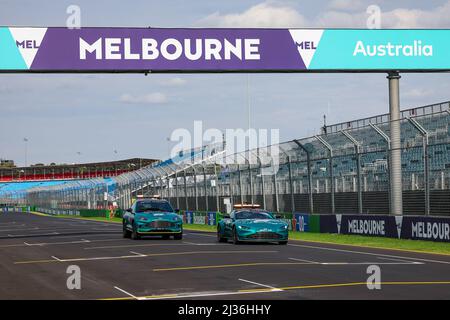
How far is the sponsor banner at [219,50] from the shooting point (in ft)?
102

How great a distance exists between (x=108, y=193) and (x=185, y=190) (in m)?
25.3

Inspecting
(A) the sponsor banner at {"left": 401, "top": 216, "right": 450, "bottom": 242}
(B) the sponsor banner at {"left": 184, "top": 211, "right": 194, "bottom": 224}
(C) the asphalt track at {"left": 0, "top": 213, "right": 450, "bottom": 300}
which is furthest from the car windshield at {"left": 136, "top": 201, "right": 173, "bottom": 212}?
(B) the sponsor banner at {"left": 184, "top": 211, "right": 194, "bottom": 224}

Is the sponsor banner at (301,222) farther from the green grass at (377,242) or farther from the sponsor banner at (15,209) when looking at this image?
the sponsor banner at (15,209)

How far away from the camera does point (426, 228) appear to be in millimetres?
26766

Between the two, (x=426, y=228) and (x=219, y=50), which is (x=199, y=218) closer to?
(x=219, y=50)

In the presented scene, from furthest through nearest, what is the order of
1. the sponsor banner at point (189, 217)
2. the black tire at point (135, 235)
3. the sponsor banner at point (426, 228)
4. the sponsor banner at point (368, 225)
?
the sponsor banner at point (189, 217) → the black tire at point (135, 235) → the sponsor banner at point (368, 225) → the sponsor banner at point (426, 228)

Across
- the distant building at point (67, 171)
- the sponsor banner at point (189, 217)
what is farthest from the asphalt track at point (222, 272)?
the distant building at point (67, 171)

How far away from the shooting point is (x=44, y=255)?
2341 centimetres

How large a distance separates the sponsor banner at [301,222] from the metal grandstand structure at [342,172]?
357 mm

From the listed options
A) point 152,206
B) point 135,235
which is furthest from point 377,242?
point 152,206

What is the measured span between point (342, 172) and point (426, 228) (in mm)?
7206

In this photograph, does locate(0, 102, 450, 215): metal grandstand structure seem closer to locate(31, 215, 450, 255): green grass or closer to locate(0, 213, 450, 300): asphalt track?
locate(31, 215, 450, 255): green grass

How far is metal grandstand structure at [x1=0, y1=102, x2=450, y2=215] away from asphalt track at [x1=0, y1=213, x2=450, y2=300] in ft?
14.1

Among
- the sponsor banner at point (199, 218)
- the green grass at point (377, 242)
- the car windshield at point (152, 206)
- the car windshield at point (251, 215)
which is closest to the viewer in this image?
the green grass at point (377, 242)
